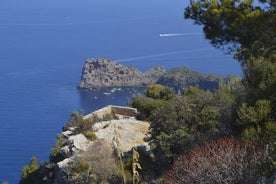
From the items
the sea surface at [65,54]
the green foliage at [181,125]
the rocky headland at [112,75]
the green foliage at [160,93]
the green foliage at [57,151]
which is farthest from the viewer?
the rocky headland at [112,75]

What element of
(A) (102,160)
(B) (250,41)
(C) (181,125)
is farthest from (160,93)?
(B) (250,41)

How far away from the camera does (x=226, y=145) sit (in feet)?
20.9

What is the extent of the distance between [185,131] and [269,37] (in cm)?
275

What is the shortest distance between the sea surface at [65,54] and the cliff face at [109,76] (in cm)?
151

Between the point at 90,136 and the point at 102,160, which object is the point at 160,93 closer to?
the point at 90,136

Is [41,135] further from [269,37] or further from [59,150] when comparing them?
[269,37]

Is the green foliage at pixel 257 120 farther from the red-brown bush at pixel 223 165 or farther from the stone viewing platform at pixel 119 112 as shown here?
the stone viewing platform at pixel 119 112

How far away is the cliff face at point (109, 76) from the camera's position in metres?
58.2

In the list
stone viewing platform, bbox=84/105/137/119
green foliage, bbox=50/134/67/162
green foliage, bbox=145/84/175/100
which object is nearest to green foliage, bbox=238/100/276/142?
green foliage, bbox=50/134/67/162

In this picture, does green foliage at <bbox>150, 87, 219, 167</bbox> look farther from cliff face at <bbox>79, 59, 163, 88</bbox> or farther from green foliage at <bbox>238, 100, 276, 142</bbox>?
cliff face at <bbox>79, 59, 163, 88</bbox>

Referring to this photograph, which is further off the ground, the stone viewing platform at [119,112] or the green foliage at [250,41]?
the green foliage at [250,41]

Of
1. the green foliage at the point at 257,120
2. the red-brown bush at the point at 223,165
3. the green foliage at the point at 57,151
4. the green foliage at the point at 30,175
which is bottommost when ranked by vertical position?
the green foliage at the point at 30,175

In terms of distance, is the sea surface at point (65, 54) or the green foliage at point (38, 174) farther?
the sea surface at point (65, 54)

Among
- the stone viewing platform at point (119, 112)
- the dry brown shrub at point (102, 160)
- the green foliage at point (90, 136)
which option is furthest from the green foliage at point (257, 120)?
the stone viewing platform at point (119, 112)
